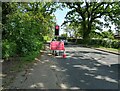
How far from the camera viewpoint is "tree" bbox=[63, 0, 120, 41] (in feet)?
199

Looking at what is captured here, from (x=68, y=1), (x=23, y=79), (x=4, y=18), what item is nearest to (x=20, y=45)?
(x=4, y=18)

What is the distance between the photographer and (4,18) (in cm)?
1945

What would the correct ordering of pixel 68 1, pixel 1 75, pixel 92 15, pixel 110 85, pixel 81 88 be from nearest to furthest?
1. pixel 81 88
2. pixel 110 85
3. pixel 1 75
4. pixel 68 1
5. pixel 92 15

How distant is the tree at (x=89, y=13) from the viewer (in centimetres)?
6078

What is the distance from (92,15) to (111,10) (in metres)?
4.73

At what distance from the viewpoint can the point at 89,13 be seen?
205 feet

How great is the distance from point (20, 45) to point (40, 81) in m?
9.04

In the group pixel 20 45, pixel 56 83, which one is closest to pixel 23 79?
pixel 56 83

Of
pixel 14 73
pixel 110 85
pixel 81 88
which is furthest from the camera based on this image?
pixel 14 73

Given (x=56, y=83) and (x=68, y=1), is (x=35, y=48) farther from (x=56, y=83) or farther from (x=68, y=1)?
(x=68, y=1)

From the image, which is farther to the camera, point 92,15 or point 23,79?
point 92,15

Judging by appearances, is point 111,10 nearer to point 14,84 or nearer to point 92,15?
point 92,15

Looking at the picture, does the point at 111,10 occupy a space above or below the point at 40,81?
above

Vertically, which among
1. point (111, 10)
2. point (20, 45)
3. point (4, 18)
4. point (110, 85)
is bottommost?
point (110, 85)
